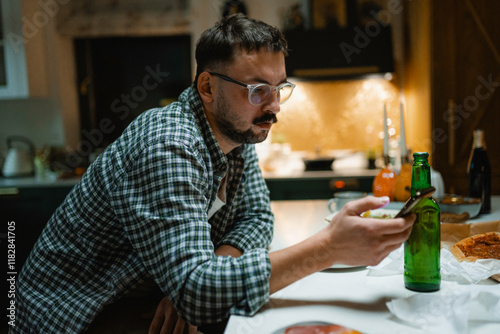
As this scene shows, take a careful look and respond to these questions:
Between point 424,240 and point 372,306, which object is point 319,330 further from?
point 424,240

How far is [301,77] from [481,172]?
6.40 feet

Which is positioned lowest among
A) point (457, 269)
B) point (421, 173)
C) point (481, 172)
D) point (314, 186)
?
point (314, 186)

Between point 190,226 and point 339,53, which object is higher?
point 339,53

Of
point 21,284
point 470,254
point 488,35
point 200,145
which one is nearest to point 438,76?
point 488,35

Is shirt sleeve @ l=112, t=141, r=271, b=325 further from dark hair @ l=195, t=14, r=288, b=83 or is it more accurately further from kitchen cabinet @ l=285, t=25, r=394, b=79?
kitchen cabinet @ l=285, t=25, r=394, b=79

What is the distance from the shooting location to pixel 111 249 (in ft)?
3.32

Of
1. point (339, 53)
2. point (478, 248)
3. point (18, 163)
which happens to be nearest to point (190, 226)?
point (478, 248)

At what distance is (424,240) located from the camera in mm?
824

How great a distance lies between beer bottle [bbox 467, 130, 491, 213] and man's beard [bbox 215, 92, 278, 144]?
2.68ft

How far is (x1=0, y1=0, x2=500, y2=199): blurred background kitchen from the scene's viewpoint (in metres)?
2.86

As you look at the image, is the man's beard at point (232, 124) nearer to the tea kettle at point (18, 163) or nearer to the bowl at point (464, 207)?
the bowl at point (464, 207)

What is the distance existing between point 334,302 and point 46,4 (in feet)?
11.9

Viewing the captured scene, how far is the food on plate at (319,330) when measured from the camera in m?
0.66

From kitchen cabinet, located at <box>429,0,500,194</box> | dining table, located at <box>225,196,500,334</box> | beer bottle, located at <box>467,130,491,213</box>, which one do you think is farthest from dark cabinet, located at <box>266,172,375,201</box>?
dining table, located at <box>225,196,500,334</box>
